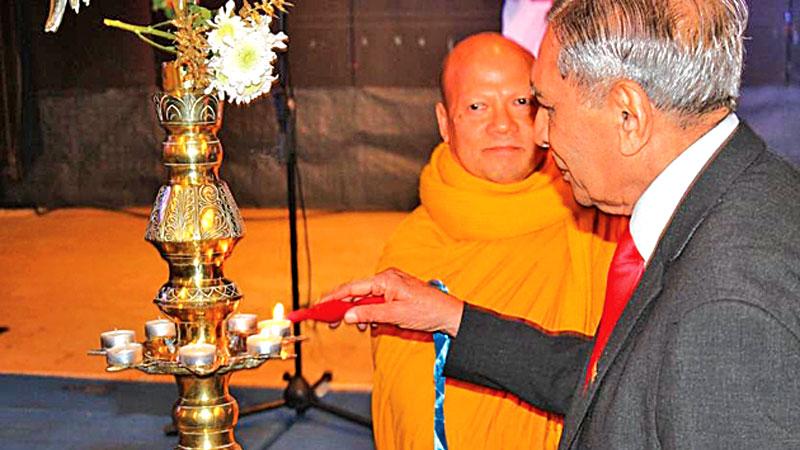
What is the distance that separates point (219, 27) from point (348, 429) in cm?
245

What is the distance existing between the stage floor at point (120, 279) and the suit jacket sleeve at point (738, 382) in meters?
3.24

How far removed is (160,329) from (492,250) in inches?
38.1

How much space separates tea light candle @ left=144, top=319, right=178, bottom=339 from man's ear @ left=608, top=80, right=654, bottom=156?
0.76m

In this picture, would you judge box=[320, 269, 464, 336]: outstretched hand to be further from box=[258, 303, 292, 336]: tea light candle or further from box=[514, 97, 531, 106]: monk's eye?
box=[514, 97, 531, 106]: monk's eye

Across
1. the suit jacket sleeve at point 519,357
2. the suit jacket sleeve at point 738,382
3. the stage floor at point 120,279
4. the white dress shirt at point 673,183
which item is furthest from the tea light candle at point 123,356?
the stage floor at point 120,279

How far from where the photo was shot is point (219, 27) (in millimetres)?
1684

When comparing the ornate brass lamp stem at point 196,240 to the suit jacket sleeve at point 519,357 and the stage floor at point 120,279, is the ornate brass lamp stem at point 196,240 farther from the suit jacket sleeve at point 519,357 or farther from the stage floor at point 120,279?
the stage floor at point 120,279

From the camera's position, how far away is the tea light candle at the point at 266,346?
1733 mm

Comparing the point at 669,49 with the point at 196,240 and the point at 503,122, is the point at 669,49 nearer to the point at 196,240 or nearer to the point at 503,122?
the point at 196,240

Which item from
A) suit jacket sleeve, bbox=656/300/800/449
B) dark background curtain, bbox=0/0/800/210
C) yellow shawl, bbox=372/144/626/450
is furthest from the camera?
dark background curtain, bbox=0/0/800/210

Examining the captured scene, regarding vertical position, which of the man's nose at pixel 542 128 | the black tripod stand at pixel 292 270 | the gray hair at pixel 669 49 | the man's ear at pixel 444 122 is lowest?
the black tripod stand at pixel 292 270

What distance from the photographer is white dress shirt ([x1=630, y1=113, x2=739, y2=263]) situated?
134 cm

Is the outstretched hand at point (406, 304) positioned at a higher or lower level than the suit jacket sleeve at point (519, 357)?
higher

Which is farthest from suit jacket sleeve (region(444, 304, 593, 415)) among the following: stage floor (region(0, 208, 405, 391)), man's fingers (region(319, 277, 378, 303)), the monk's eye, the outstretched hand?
stage floor (region(0, 208, 405, 391))
